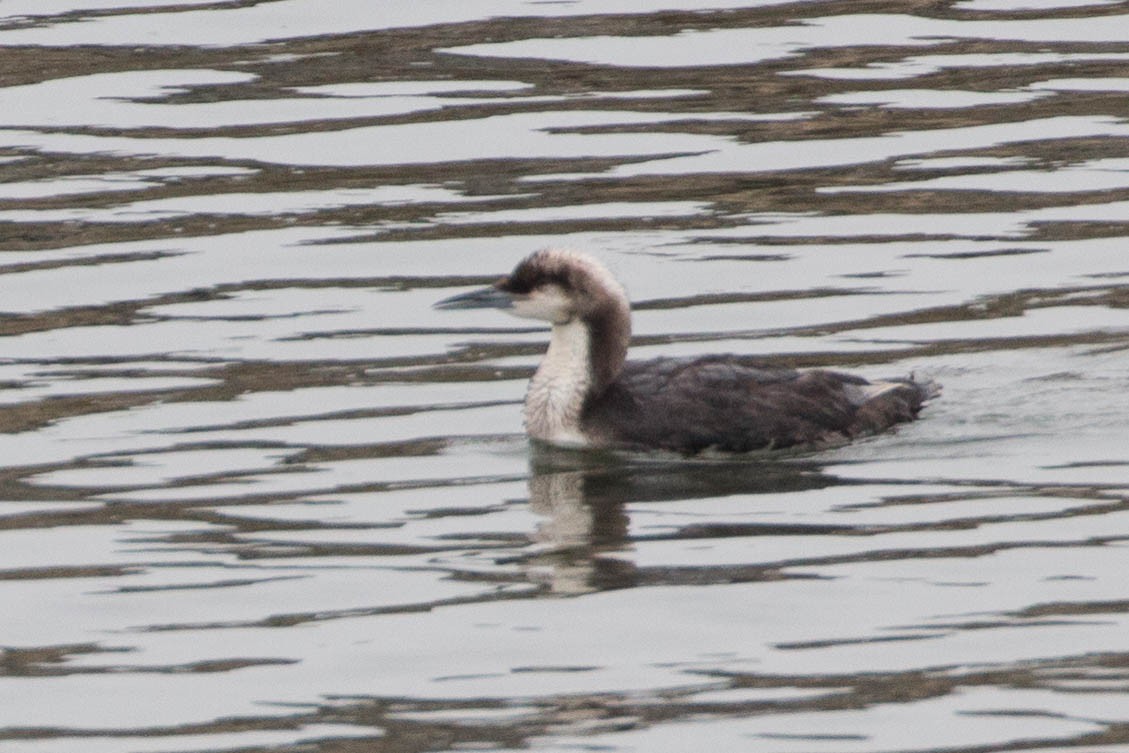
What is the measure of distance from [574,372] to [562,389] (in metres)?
0.13

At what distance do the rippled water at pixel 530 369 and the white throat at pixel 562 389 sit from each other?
0.70 ft

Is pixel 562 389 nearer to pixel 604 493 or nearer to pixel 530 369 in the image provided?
pixel 604 493

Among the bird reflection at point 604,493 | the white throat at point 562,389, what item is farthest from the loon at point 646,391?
the bird reflection at point 604,493

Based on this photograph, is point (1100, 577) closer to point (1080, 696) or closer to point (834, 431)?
point (1080, 696)

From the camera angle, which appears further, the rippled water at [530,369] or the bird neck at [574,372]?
the bird neck at [574,372]

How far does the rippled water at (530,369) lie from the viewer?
9.54 metres

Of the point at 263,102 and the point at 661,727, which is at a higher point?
the point at 263,102

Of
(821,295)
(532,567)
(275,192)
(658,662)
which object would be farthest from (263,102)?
(658,662)

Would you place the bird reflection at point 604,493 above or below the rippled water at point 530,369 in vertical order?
below

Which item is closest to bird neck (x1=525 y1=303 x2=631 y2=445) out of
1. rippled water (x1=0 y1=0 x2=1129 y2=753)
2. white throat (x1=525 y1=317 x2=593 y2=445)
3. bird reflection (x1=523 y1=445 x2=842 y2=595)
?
white throat (x1=525 y1=317 x2=593 y2=445)

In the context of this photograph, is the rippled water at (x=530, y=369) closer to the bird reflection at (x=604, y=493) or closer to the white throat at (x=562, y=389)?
the bird reflection at (x=604, y=493)

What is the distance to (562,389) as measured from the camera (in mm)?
A: 13484

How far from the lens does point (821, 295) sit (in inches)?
625

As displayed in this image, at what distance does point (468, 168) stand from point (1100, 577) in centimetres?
942
